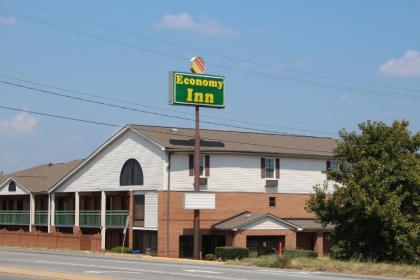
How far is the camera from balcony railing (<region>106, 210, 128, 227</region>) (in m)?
56.7

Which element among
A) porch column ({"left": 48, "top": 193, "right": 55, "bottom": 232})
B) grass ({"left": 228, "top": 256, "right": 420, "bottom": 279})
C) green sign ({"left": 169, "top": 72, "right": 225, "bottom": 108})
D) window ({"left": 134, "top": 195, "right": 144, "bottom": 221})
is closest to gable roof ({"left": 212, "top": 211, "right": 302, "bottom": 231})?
window ({"left": 134, "top": 195, "right": 144, "bottom": 221})

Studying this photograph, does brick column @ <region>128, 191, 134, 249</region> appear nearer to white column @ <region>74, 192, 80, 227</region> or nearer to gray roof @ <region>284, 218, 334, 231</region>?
white column @ <region>74, 192, 80, 227</region>

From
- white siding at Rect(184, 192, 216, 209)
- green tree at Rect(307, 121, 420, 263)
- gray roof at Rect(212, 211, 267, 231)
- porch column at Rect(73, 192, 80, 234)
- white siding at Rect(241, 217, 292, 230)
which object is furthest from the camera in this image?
porch column at Rect(73, 192, 80, 234)

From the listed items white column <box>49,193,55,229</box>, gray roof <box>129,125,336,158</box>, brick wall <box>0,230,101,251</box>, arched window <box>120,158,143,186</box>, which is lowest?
brick wall <box>0,230,101,251</box>

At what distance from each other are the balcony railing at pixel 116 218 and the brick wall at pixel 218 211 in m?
4.58

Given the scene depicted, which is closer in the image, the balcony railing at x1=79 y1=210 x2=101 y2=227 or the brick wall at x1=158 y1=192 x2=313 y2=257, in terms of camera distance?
the brick wall at x1=158 y1=192 x2=313 y2=257

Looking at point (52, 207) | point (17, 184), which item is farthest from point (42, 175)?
point (52, 207)

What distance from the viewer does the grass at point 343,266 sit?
2969 cm

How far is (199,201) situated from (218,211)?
12.6ft

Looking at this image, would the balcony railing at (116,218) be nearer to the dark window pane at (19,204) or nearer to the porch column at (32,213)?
the porch column at (32,213)

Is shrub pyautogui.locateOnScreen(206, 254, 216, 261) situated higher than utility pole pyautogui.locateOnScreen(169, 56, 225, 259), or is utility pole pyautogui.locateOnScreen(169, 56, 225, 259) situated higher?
utility pole pyautogui.locateOnScreen(169, 56, 225, 259)

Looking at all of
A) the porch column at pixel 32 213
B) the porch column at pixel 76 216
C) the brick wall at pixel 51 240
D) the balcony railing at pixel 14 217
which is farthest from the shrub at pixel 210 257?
the balcony railing at pixel 14 217

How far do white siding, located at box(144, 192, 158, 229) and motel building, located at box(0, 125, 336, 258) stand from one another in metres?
0.07

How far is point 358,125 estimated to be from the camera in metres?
42.0
